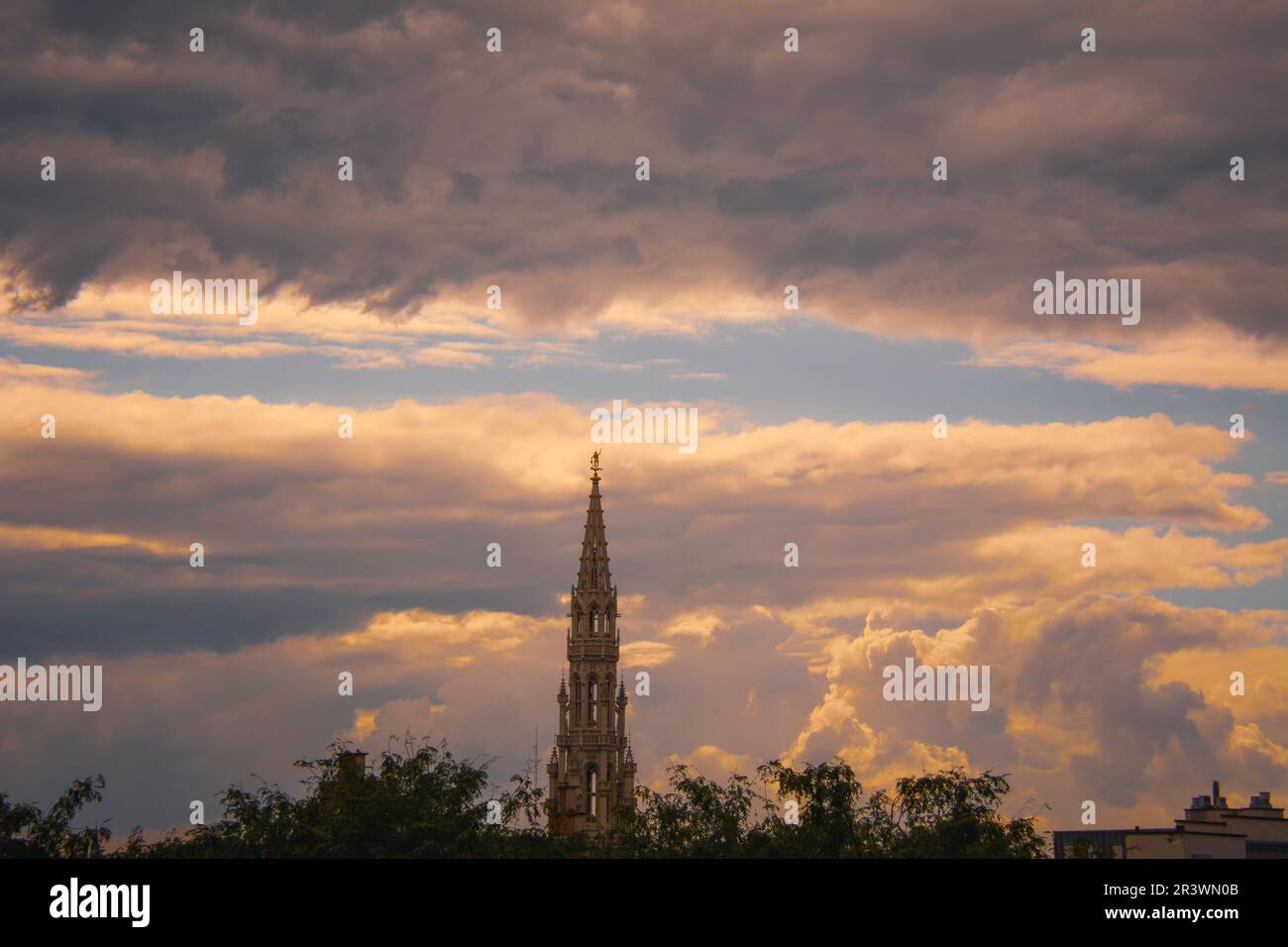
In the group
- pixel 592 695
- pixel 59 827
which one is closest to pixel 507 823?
pixel 59 827

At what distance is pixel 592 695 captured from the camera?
438ft

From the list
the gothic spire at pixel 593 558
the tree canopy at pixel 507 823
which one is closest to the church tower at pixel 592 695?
the gothic spire at pixel 593 558

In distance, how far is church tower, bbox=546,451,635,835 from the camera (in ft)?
428

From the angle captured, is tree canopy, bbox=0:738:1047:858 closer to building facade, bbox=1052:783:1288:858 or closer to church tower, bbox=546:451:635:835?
building facade, bbox=1052:783:1288:858

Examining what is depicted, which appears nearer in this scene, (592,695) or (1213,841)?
(1213,841)

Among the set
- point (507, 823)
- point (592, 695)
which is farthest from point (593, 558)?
point (507, 823)

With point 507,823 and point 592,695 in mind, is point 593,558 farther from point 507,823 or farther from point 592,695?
point 507,823

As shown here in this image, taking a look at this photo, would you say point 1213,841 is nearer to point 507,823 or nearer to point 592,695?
point 507,823

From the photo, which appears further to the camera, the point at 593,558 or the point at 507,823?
the point at 593,558

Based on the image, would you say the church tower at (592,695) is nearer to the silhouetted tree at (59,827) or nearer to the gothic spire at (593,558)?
the gothic spire at (593,558)
